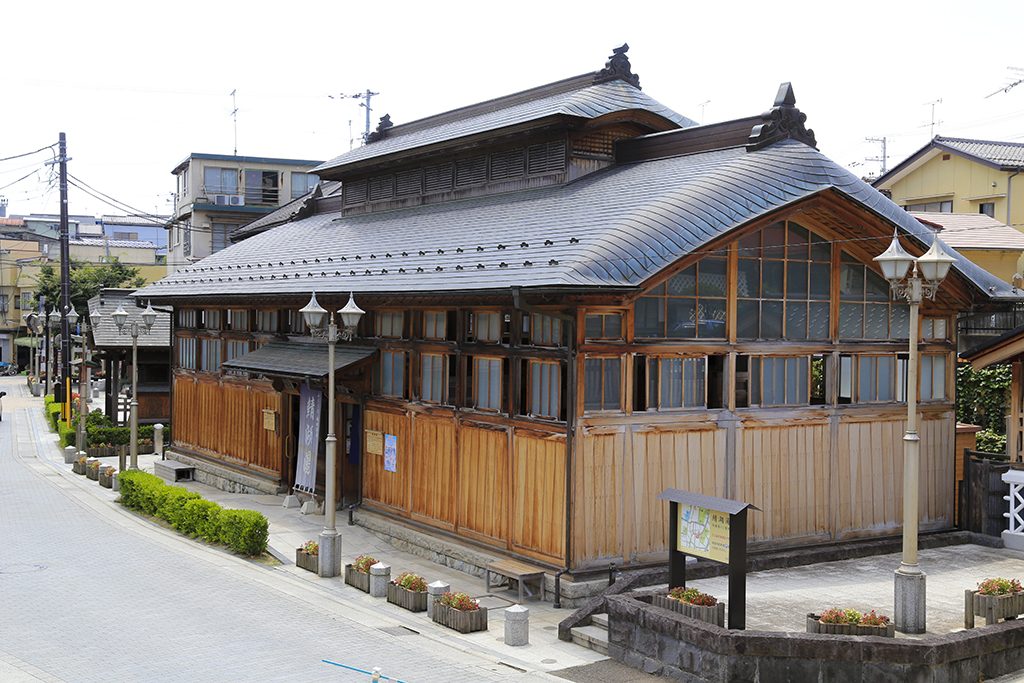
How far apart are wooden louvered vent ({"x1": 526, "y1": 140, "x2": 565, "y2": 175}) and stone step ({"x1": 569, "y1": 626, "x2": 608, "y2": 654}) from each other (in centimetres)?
1047

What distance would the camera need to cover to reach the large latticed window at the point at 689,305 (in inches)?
670

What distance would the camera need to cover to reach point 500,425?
18047 mm

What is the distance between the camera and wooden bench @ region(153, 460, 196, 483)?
98.6 ft

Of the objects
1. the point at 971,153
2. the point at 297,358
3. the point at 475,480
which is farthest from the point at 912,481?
the point at 971,153

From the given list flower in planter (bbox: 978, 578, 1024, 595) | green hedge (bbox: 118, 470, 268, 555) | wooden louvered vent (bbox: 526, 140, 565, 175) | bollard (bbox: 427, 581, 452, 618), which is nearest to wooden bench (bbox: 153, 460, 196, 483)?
green hedge (bbox: 118, 470, 268, 555)

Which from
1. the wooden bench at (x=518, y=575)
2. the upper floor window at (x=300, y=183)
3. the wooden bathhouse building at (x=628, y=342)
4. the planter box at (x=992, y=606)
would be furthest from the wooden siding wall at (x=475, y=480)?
the upper floor window at (x=300, y=183)

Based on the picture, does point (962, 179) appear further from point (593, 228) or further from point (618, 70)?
point (593, 228)

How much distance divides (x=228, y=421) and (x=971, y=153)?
108 ft

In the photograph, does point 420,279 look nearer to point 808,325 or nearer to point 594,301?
point 594,301

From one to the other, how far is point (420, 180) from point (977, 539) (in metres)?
15.1

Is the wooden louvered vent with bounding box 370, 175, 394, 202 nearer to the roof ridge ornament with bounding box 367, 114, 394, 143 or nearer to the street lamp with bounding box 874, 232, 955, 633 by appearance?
the roof ridge ornament with bounding box 367, 114, 394, 143

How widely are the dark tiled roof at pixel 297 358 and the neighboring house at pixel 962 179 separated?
103 ft

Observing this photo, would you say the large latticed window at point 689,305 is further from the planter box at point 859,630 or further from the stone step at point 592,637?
the planter box at point 859,630

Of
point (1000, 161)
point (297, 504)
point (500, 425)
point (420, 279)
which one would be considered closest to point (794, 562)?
point (500, 425)
